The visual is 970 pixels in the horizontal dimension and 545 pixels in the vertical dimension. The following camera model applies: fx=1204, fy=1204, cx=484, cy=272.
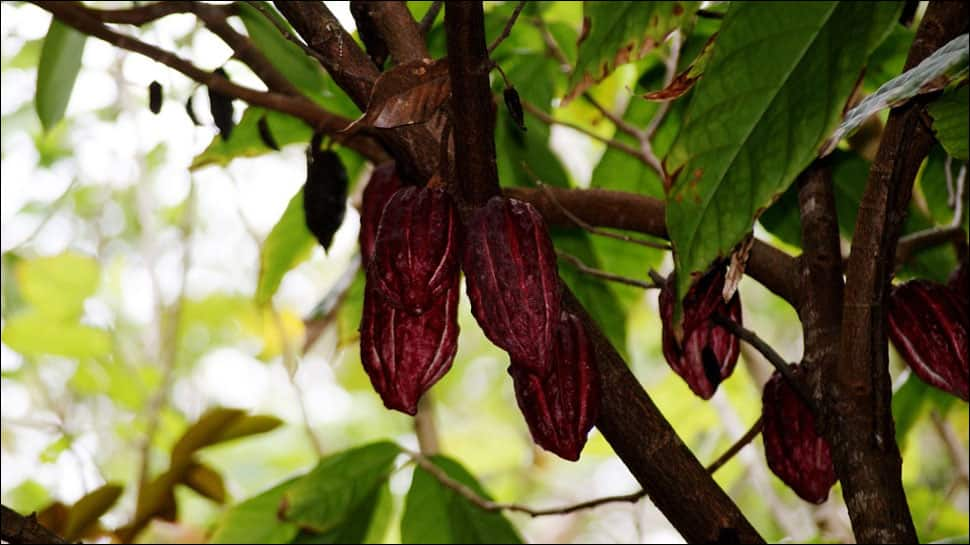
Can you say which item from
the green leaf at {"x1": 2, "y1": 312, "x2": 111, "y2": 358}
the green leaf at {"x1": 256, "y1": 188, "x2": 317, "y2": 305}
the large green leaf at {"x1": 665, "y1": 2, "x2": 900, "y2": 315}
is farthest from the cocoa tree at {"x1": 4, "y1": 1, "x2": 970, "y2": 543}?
the green leaf at {"x1": 2, "y1": 312, "x2": 111, "y2": 358}

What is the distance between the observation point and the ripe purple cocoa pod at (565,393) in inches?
30.8

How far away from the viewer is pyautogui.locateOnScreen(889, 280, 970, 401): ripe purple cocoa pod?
0.88 metres

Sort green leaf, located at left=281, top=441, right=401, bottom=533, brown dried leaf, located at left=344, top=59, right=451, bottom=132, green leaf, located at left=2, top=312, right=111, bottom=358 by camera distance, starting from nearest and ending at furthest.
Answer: brown dried leaf, located at left=344, top=59, right=451, bottom=132 → green leaf, located at left=281, top=441, right=401, bottom=533 → green leaf, located at left=2, top=312, right=111, bottom=358

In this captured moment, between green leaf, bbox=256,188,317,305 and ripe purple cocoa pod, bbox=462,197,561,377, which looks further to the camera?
green leaf, bbox=256,188,317,305

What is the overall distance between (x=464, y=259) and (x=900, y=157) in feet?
0.92

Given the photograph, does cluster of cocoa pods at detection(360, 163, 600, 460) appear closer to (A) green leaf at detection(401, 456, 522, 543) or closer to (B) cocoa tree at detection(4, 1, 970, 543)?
(B) cocoa tree at detection(4, 1, 970, 543)

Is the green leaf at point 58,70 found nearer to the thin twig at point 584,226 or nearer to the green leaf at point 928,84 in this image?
the thin twig at point 584,226

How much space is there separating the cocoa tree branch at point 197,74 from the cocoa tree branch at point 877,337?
43 centimetres

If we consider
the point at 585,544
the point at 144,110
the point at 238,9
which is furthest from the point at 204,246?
the point at 238,9

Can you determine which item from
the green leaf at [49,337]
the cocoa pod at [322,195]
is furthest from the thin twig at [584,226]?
the green leaf at [49,337]

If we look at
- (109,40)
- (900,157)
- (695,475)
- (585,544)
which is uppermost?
(109,40)

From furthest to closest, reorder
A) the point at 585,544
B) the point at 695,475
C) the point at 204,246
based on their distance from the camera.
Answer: the point at 204,246 → the point at 585,544 → the point at 695,475

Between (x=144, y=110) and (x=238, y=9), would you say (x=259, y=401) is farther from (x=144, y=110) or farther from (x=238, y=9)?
(x=238, y=9)

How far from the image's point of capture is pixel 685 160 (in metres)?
0.59
